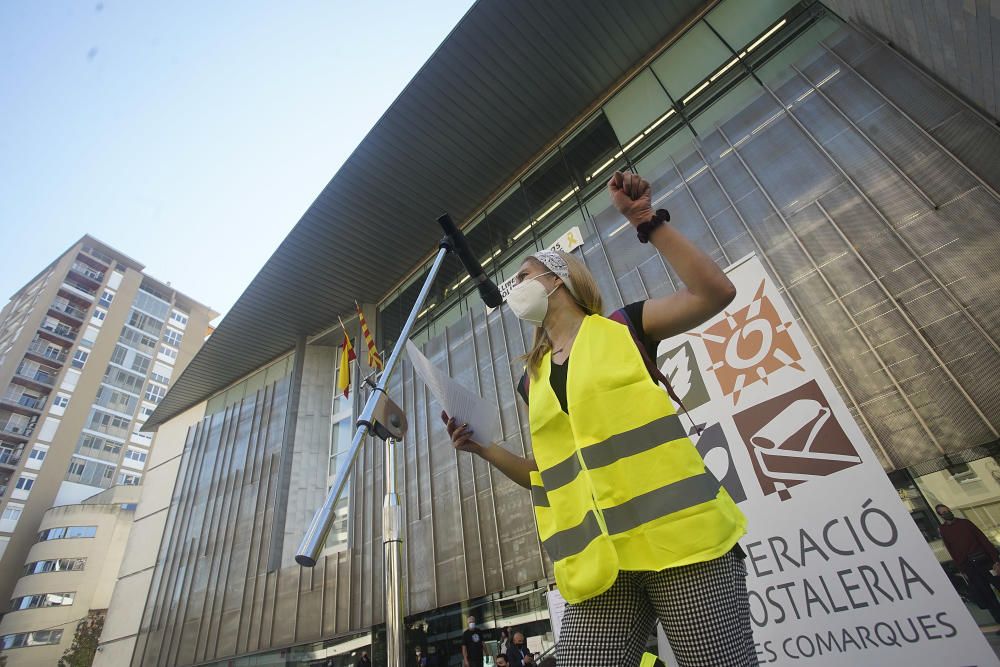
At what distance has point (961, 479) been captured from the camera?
4703 millimetres

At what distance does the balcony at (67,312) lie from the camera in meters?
36.1

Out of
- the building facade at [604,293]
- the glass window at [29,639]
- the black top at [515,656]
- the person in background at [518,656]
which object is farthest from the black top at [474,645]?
the glass window at [29,639]

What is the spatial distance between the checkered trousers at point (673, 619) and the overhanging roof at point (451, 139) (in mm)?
10531

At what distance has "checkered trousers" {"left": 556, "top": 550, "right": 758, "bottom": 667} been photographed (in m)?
0.87

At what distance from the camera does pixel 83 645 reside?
76.6 feet

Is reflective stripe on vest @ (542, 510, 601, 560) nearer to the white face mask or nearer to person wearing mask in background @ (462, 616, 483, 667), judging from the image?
the white face mask

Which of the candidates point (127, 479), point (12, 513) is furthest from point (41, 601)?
point (127, 479)

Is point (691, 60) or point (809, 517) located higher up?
point (691, 60)

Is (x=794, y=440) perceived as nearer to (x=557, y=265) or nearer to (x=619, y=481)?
(x=557, y=265)

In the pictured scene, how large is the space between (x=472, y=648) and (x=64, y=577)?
31.0 m

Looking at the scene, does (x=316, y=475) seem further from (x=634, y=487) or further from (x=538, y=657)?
(x=634, y=487)

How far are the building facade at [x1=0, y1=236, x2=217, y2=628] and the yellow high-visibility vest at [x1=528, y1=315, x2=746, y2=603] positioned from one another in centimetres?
3896

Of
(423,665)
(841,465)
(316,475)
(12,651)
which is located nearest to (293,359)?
(316,475)

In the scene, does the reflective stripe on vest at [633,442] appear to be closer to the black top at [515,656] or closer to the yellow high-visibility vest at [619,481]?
the yellow high-visibility vest at [619,481]
